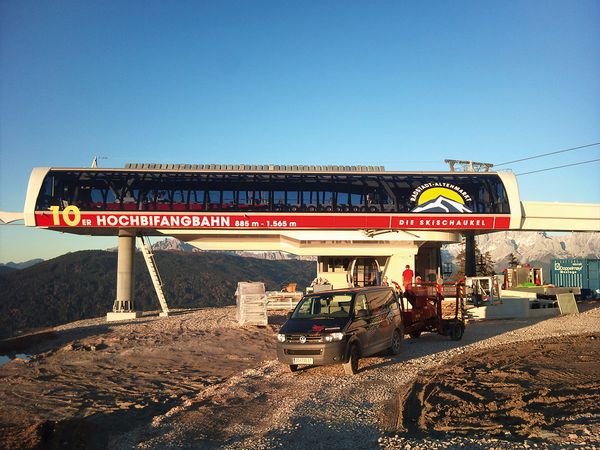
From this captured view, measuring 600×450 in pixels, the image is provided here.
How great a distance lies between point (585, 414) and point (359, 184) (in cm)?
2003

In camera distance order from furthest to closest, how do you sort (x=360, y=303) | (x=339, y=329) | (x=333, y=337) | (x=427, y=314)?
1. (x=427, y=314)
2. (x=360, y=303)
3. (x=339, y=329)
4. (x=333, y=337)

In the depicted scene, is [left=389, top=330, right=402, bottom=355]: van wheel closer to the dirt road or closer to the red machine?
the dirt road

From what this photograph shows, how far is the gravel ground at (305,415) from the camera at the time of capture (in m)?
6.47

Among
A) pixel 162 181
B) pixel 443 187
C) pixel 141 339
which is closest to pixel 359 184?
pixel 443 187

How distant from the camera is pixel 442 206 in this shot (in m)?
26.8

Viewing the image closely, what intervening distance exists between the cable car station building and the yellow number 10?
0.05 metres

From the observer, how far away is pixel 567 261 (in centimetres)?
3647

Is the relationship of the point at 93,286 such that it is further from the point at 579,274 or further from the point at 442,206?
the point at 579,274

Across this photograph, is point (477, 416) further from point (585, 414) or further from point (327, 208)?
point (327, 208)

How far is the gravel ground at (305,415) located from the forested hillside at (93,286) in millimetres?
51003

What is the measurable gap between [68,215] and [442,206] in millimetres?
18802

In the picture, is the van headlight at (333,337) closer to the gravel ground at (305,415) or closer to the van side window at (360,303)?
the gravel ground at (305,415)

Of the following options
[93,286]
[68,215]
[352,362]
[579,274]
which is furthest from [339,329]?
[93,286]

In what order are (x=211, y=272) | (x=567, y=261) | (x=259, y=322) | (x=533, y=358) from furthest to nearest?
1. (x=211, y=272)
2. (x=567, y=261)
3. (x=259, y=322)
4. (x=533, y=358)
